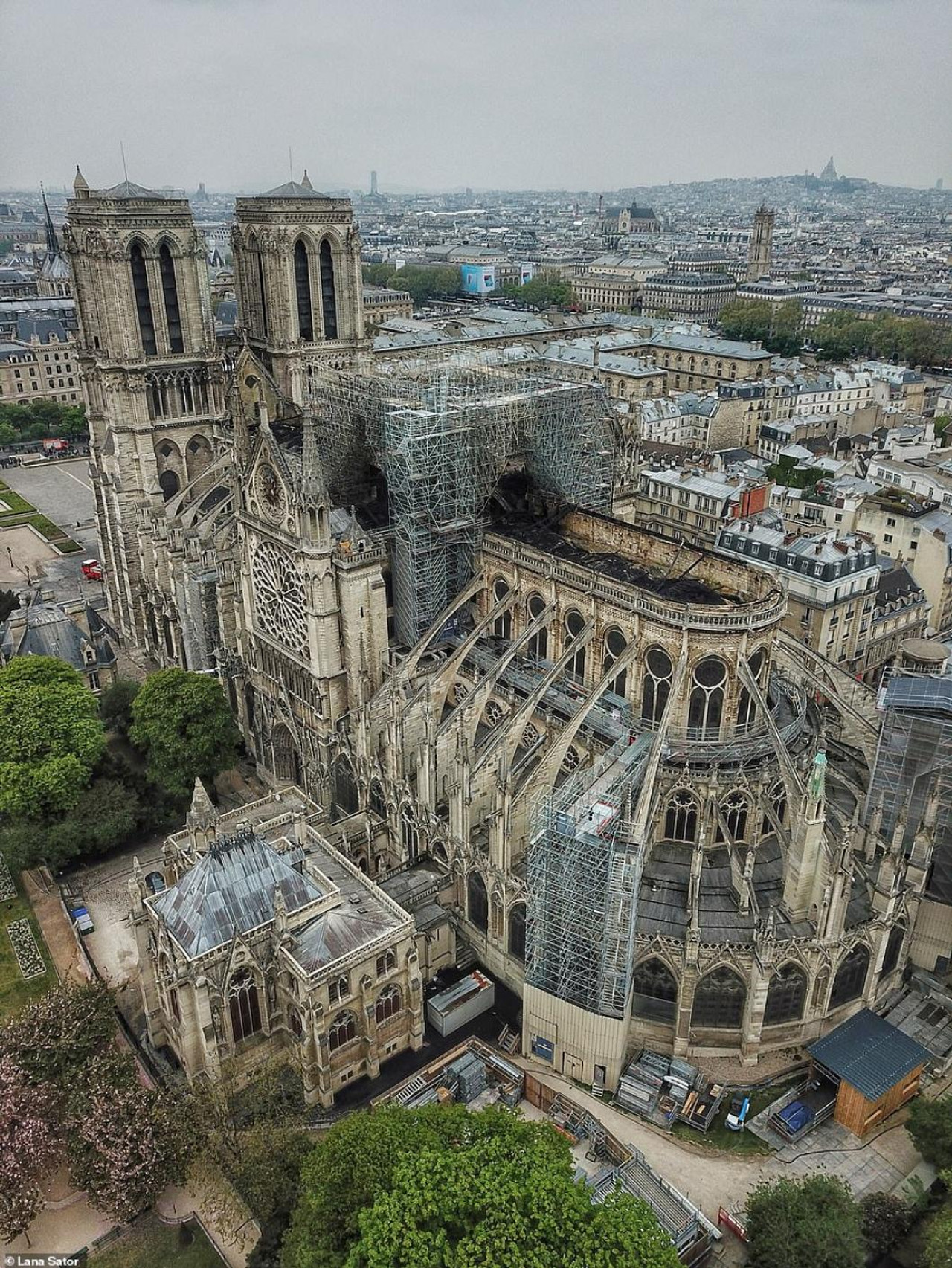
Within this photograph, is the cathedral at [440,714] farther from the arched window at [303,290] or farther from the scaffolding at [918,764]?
the scaffolding at [918,764]

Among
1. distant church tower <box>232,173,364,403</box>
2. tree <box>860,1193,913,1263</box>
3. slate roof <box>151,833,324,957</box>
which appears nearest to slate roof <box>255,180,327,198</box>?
distant church tower <box>232,173,364,403</box>

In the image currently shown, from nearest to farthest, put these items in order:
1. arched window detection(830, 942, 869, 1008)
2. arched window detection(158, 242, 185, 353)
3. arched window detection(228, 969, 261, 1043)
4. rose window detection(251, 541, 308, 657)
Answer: arched window detection(228, 969, 261, 1043), arched window detection(830, 942, 869, 1008), rose window detection(251, 541, 308, 657), arched window detection(158, 242, 185, 353)

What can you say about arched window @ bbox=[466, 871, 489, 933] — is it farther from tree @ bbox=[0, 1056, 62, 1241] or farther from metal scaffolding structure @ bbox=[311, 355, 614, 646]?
tree @ bbox=[0, 1056, 62, 1241]

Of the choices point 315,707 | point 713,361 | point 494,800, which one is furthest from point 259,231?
point 713,361

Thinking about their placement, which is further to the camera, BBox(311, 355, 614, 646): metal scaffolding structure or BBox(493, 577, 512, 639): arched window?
BBox(493, 577, 512, 639): arched window

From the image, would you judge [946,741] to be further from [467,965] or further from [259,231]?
[259,231]

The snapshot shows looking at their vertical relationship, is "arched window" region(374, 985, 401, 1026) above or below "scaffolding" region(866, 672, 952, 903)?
below

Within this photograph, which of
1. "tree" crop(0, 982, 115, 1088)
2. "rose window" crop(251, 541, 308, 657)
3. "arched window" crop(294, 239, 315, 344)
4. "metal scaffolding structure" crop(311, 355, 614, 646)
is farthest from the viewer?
"arched window" crop(294, 239, 315, 344)

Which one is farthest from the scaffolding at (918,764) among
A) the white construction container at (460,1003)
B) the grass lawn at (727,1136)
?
the white construction container at (460,1003)
